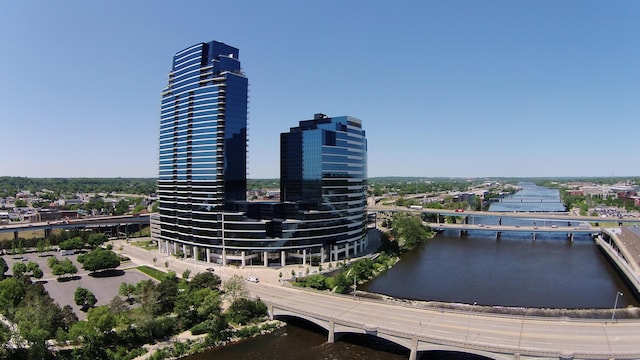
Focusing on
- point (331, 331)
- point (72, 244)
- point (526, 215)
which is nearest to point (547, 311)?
point (331, 331)

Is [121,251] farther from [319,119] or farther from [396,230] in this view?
[396,230]

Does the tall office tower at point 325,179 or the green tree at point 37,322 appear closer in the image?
the green tree at point 37,322

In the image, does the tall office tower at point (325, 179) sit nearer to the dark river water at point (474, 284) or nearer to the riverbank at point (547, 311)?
the dark river water at point (474, 284)

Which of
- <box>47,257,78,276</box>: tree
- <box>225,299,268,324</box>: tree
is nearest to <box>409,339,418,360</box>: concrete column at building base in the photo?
<box>225,299,268,324</box>: tree

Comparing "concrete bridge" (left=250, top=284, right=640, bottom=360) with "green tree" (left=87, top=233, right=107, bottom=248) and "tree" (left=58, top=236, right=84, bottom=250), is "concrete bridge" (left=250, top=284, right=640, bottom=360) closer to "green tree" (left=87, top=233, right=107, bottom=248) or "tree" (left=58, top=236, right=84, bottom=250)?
"tree" (left=58, top=236, right=84, bottom=250)

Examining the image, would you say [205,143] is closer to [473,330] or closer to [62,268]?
[62,268]

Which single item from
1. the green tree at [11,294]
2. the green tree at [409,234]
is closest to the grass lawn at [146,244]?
the green tree at [11,294]
